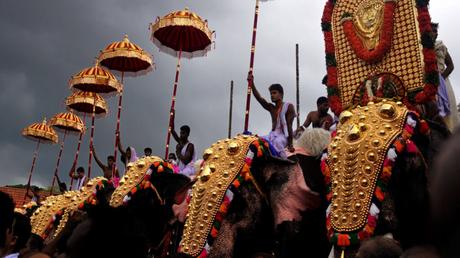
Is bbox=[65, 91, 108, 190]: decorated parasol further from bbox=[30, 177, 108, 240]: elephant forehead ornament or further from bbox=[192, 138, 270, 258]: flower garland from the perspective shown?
bbox=[192, 138, 270, 258]: flower garland

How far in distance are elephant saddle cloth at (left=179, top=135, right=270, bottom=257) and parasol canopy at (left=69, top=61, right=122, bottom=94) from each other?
28.2 ft

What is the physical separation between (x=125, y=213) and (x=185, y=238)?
9.21ft

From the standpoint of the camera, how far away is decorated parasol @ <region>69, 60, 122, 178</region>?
523 inches

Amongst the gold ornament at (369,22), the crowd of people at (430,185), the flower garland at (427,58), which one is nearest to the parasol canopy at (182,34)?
the crowd of people at (430,185)

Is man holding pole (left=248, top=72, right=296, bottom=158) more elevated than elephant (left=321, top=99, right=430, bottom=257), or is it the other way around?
man holding pole (left=248, top=72, right=296, bottom=158)

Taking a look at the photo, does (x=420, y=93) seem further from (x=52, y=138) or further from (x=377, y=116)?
(x=52, y=138)

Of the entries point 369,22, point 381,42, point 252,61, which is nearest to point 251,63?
point 252,61

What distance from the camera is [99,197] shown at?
1984mm

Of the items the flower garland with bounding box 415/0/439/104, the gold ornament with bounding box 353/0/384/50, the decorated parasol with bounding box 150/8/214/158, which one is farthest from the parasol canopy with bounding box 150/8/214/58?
the flower garland with bounding box 415/0/439/104

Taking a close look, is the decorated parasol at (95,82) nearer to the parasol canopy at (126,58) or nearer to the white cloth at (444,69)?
the parasol canopy at (126,58)

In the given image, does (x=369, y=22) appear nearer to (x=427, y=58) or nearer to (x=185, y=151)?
(x=427, y=58)

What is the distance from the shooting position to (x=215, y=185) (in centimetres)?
487

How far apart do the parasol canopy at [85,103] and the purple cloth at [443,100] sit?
11569 mm

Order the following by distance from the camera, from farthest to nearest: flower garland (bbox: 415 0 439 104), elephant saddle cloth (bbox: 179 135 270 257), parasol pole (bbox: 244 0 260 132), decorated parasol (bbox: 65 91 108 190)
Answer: decorated parasol (bbox: 65 91 108 190), parasol pole (bbox: 244 0 260 132), flower garland (bbox: 415 0 439 104), elephant saddle cloth (bbox: 179 135 270 257)
